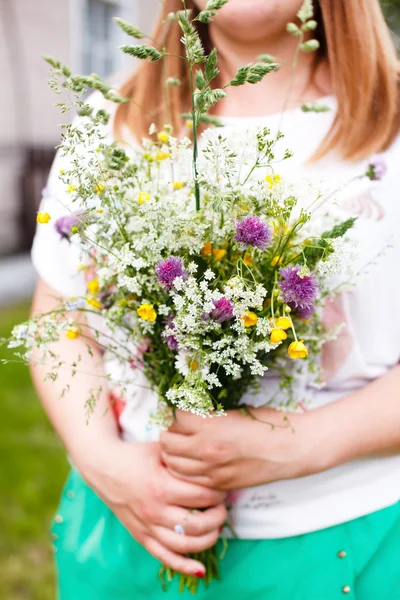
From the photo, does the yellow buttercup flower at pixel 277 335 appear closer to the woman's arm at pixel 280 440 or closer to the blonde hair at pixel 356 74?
the woman's arm at pixel 280 440

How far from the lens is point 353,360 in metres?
1.62

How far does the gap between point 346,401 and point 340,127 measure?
657 mm

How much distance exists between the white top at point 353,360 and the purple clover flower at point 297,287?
421mm

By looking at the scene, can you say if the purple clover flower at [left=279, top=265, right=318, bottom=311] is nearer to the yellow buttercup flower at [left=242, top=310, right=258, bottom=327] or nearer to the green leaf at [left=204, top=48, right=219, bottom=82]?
the yellow buttercup flower at [left=242, top=310, right=258, bottom=327]

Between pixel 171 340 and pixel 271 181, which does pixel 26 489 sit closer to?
pixel 171 340

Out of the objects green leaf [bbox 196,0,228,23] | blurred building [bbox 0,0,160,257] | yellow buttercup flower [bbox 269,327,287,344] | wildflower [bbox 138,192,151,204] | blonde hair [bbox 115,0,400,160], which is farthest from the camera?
blurred building [bbox 0,0,160,257]

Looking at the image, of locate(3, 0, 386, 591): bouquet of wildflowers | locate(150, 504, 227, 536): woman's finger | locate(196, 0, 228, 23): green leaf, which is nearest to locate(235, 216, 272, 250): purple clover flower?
locate(3, 0, 386, 591): bouquet of wildflowers

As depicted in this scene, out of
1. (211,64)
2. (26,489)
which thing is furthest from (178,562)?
(26,489)

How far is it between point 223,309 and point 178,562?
685 mm

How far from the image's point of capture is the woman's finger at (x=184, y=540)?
1494mm

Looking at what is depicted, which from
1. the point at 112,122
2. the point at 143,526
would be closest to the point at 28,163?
the point at 112,122

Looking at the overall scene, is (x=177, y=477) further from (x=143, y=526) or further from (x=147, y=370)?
(x=147, y=370)

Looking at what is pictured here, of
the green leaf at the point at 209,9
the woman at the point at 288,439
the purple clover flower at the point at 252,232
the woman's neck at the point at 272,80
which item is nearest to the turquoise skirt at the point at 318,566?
the woman at the point at 288,439

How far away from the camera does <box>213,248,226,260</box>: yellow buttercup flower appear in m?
1.25
